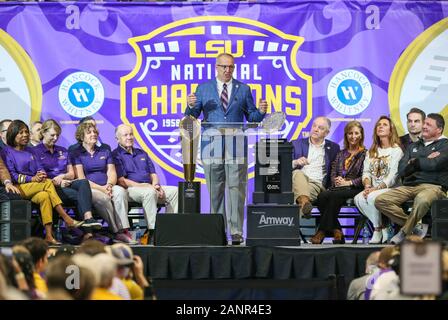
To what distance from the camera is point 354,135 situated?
34.8 ft

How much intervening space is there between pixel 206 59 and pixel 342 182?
2.35m

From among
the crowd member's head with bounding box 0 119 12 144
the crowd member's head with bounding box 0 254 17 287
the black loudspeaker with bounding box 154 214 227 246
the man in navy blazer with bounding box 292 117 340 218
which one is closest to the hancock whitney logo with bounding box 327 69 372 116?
the man in navy blazer with bounding box 292 117 340 218

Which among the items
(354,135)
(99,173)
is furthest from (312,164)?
(99,173)

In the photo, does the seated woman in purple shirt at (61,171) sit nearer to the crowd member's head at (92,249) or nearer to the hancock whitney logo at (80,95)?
the hancock whitney logo at (80,95)

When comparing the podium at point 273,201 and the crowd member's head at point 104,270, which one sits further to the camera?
the podium at point 273,201

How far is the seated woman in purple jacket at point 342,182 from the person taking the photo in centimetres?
1013

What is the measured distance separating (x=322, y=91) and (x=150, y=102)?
1.98 metres

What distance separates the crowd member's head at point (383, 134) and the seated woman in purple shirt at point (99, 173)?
2642mm

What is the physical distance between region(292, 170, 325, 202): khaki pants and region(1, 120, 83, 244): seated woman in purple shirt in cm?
223

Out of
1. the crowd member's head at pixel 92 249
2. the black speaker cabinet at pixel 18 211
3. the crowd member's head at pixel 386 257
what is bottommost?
the crowd member's head at pixel 386 257

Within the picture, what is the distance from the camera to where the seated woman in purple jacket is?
10133mm

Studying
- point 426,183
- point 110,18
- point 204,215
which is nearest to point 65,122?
point 110,18

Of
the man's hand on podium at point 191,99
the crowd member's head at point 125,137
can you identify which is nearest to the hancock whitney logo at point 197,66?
the crowd member's head at point 125,137

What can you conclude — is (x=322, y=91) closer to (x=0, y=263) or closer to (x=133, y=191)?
(x=133, y=191)
